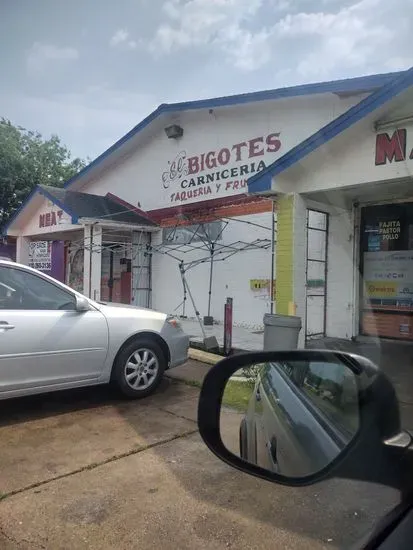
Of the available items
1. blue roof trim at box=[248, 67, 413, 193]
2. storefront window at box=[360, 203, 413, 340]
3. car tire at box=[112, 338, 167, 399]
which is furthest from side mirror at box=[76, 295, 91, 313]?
storefront window at box=[360, 203, 413, 340]

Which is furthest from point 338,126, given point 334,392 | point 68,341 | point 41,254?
point 41,254

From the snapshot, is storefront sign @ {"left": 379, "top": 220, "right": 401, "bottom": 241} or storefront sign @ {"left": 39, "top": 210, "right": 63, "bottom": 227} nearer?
storefront sign @ {"left": 379, "top": 220, "right": 401, "bottom": 241}

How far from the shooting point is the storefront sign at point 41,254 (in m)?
17.1

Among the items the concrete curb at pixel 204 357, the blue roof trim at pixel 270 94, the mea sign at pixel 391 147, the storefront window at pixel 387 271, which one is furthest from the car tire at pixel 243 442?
the blue roof trim at pixel 270 94

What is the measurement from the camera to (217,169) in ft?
40.3

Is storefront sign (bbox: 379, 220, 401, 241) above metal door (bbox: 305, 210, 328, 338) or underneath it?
above

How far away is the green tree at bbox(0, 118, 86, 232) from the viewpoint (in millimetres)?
20984

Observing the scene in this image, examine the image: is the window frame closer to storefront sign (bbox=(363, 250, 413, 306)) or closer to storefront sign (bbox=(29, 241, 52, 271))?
storefront sign (bbox=(363, 250, 413, 306))

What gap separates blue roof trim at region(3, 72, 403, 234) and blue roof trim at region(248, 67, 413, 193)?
2173 millimetres

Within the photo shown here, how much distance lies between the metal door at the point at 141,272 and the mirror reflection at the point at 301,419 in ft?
39.3

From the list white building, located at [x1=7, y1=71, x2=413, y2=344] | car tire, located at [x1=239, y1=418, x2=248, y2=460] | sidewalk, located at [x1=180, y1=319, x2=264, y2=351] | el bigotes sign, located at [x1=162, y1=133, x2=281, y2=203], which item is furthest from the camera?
el bigotes sign, located at [x1=162, y1=133, x2=281, y2=203]

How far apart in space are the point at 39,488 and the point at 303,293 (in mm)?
5075

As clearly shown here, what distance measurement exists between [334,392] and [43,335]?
4.09 metres

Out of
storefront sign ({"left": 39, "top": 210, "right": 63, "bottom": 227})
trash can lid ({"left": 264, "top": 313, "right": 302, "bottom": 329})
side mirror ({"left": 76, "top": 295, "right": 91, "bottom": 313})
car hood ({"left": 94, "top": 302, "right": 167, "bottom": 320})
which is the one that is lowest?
trash can lid ({"left": 264, "top": 313, "right": 302, "bottom": 329})
